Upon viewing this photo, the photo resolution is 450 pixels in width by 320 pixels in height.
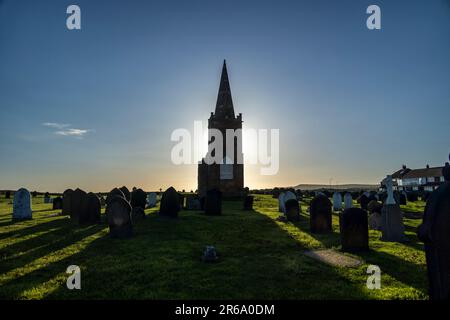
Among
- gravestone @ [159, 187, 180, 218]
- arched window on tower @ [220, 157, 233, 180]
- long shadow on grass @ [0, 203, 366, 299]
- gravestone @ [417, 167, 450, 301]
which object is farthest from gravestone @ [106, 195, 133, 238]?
arched window on tower @ [220, 157, 233, 180]

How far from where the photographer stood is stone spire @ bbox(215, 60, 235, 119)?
144ft

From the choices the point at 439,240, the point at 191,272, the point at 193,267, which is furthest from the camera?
the point at 193,267

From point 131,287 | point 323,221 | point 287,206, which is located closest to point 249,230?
point 323,221

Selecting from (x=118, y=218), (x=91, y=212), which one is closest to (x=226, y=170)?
(x=91, y=212)

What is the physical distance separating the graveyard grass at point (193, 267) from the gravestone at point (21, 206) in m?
5.20

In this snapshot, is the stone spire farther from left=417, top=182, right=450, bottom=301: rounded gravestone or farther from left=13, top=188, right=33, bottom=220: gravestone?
left=417, top=182, right=450, bottom=301: rounded gravestone

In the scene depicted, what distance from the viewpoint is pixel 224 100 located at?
44688 millimetres

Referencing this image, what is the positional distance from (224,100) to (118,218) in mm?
34803

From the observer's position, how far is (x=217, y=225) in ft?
51.9

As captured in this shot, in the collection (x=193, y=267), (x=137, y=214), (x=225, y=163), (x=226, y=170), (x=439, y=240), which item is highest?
(x=225, y=163)

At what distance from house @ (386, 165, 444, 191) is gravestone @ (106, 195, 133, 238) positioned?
68.6 meters

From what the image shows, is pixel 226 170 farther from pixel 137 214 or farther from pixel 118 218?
pixel 118 218

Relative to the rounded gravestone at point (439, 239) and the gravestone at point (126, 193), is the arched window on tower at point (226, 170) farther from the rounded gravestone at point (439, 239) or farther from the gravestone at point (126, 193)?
the rounded gravestone at point (439, 239)
